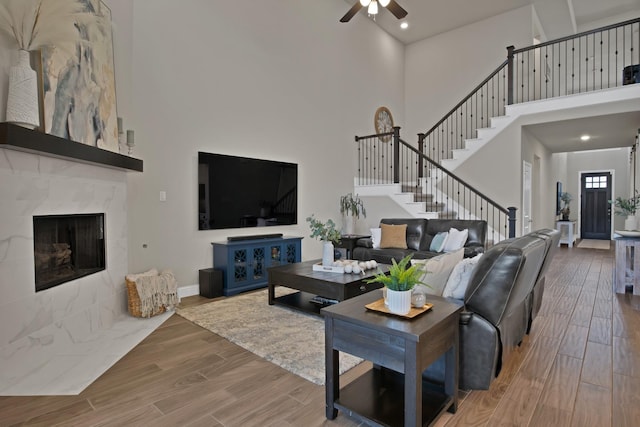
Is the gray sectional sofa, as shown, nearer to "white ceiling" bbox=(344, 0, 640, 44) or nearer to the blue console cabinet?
the blue console cabinet

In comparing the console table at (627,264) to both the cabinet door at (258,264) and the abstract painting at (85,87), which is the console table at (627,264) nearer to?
the cabinet door at (258,264)

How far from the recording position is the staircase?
626 cm

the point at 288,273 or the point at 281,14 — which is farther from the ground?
the point at 281,14

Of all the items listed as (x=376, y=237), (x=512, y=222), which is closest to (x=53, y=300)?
(x=376, y=237)

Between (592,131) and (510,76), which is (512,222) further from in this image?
(592,131)

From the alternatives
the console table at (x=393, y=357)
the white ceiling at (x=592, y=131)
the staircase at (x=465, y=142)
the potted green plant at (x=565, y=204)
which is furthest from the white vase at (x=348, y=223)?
the potted green plant at (x=565, y=204)

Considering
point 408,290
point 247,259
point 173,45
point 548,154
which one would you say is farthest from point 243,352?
point 548,154

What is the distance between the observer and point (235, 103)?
502 cm

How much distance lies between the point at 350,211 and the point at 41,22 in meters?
5.26

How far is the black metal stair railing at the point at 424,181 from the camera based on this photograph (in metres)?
6.45

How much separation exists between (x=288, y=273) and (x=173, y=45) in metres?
3.10

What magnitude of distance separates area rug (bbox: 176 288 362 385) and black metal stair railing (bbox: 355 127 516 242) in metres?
3.78

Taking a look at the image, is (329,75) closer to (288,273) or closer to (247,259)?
(247,259)

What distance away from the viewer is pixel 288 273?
12.3 ft
